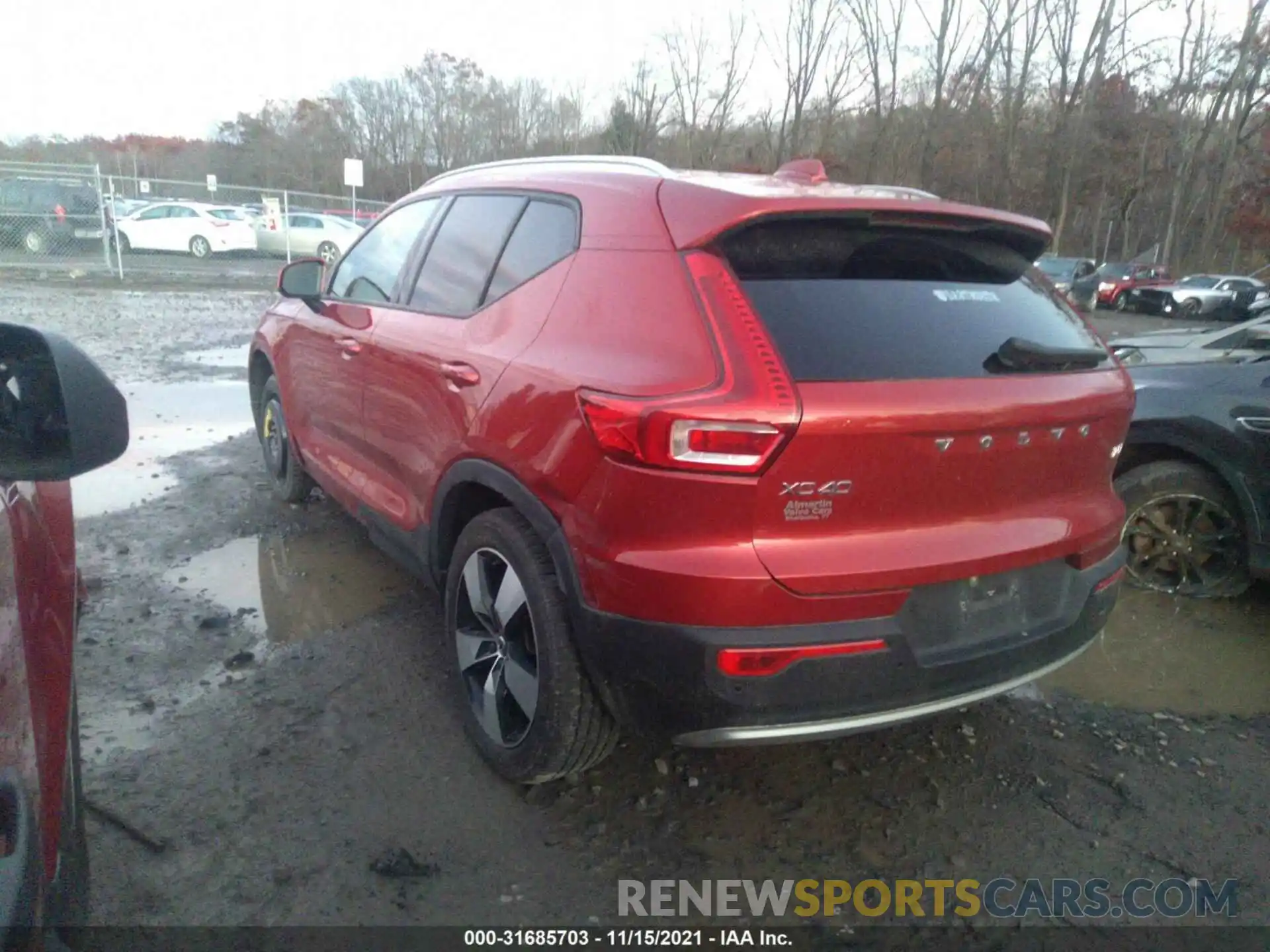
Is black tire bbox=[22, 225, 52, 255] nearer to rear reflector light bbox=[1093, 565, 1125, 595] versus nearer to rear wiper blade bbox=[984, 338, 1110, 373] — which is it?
rear wiper blade bbox=[984, 338, 1110, 373]

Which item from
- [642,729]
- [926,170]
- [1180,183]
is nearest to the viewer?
[642,729]

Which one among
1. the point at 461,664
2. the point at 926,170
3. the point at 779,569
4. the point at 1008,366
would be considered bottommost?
the point at 461,664

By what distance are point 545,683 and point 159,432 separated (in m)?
5.60

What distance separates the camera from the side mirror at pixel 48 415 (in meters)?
1.43

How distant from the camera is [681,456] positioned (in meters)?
2.14

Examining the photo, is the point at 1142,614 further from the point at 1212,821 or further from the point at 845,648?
the point at 845,648

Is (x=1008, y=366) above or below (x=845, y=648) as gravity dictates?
above

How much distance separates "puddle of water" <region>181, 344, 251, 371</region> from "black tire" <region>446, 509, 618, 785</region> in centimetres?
802

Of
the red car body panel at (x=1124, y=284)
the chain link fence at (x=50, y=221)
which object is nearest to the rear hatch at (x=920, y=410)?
the chain link fence at (x=50, y=221)

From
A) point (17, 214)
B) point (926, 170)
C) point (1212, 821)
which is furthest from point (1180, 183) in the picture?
point (1212, 821)

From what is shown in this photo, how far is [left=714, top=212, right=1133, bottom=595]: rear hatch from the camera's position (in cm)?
219

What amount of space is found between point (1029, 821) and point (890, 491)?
1282 millimetres

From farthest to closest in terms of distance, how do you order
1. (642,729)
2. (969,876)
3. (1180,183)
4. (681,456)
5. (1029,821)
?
(1180,183) < (1029,821) < (969,876) < (642,729) < (681,456)

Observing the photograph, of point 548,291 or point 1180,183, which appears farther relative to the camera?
point 1180,183
